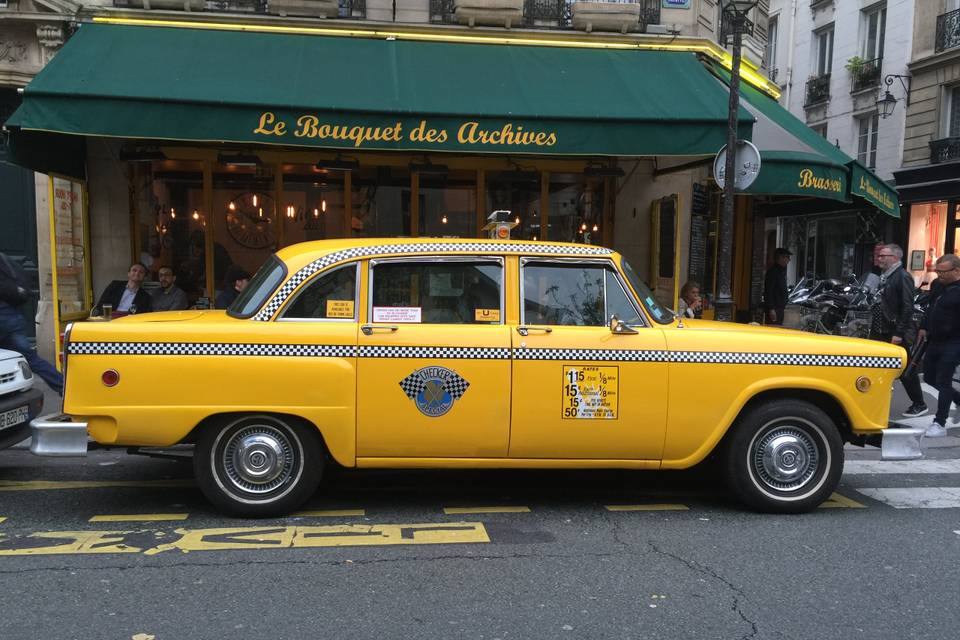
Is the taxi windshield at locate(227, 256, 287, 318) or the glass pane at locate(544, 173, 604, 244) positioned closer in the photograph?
the taxi windshield at locate(227, 256, 287, 318)

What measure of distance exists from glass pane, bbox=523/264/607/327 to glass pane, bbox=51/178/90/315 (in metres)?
7.59

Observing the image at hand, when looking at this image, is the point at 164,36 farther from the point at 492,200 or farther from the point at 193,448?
the point at 193,448

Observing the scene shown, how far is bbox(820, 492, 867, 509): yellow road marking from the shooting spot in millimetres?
5354

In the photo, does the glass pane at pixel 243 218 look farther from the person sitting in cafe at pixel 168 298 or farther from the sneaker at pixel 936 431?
the sneaker at pixel 936 431

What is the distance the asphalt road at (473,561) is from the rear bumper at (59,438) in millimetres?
487

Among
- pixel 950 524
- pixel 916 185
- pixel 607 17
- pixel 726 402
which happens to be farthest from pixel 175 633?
pixel 916 185

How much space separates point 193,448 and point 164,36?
7.22 m

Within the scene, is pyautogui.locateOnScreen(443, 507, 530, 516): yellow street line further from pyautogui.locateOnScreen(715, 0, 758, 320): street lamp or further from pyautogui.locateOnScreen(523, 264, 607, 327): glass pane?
pyautogui.locateOnScreen(715, 0, 758, 320): street lamp

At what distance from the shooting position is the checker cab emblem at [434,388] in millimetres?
4770

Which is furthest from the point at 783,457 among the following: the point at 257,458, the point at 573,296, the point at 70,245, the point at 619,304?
the point at 70,245

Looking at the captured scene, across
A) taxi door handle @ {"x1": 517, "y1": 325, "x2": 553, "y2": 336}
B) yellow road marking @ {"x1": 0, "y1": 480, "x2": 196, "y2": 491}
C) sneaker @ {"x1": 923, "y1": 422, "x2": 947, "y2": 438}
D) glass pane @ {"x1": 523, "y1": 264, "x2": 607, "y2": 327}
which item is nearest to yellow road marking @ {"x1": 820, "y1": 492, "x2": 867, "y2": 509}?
glass pane @ {"x1": 523, "y1": 264, "x2": 607, "y2": 327}

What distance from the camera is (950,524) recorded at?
16.5 feet

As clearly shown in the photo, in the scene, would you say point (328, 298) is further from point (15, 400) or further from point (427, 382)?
point (15, 400)

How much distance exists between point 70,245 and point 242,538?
25.0 ft
